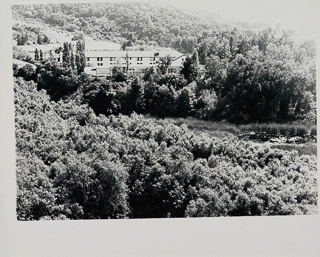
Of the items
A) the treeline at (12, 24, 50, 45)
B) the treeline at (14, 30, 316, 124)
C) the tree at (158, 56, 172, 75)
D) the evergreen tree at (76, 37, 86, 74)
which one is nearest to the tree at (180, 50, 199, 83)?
the treeline at (14, 30, 316, 124)

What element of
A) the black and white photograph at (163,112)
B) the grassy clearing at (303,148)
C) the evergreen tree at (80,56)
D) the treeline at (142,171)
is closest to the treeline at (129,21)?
the black and white photograph at (163,112)

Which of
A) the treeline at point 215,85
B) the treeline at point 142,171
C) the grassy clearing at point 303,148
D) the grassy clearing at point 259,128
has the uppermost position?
the treeline at point 215,85

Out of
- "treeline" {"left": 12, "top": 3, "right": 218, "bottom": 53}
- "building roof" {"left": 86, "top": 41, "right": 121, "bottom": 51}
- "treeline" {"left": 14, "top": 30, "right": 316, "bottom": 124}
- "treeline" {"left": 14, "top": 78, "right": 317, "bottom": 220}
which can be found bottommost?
"treeline" {"left": 14, "top": 78, "right": 317, "bottom": 220}

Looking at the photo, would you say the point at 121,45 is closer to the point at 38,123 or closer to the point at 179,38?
the point at 179,38

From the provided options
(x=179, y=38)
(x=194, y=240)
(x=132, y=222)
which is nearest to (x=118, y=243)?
(x=132, y=222)

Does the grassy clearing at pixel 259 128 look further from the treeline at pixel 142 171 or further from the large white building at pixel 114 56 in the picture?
the large white building at pixel 114 56

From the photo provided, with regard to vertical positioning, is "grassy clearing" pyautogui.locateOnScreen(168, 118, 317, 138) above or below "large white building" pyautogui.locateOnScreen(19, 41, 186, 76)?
below

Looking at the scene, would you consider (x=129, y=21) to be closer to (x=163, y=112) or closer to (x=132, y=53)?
(x=132, y=53)

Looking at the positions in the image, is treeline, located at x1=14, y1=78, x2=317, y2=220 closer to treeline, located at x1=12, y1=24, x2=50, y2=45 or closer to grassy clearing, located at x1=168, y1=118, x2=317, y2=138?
grassy clearing, located at x1=168, y1=118, x2=317, y2=138
